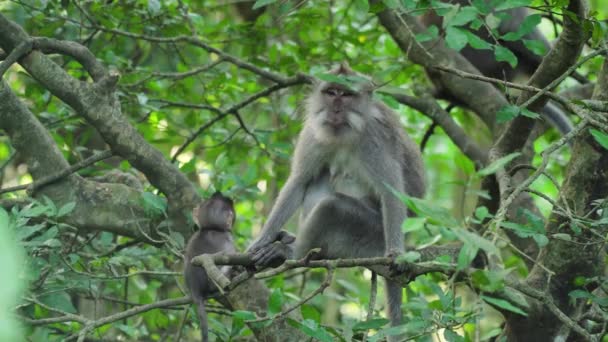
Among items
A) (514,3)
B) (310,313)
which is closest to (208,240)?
(310,313)

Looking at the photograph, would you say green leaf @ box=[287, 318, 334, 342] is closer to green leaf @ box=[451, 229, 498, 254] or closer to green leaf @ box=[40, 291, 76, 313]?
green leaf @ box=[451, 229, 498, 254]

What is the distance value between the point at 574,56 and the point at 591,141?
51cm

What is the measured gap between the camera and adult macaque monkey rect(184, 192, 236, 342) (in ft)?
14.1

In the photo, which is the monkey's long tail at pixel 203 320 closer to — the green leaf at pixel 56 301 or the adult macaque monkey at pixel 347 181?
the adult macaque monkey at pixel 347 181

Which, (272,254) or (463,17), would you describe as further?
(272,254)

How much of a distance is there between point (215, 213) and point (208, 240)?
0.17 meters

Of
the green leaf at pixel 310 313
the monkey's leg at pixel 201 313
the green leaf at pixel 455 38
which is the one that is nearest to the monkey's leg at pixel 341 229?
the green leaf at pixel 310 313

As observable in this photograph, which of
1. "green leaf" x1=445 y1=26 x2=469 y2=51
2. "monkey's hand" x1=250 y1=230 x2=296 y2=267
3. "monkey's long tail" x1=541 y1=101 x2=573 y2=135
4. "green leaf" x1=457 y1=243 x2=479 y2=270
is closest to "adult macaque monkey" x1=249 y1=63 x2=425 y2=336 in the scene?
"monkey's hand" x1=250 y1=230 x2=296 y2=267

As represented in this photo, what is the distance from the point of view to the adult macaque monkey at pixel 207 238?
429 centimetres

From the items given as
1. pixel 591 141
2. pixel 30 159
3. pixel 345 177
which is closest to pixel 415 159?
pixel 345 177

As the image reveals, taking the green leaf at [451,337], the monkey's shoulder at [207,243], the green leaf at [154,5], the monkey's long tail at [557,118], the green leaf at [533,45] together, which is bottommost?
the green leaf at [451,337]

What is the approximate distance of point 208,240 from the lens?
14.7 ft

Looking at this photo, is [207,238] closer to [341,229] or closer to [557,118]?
[341,229]

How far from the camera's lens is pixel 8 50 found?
415cm
